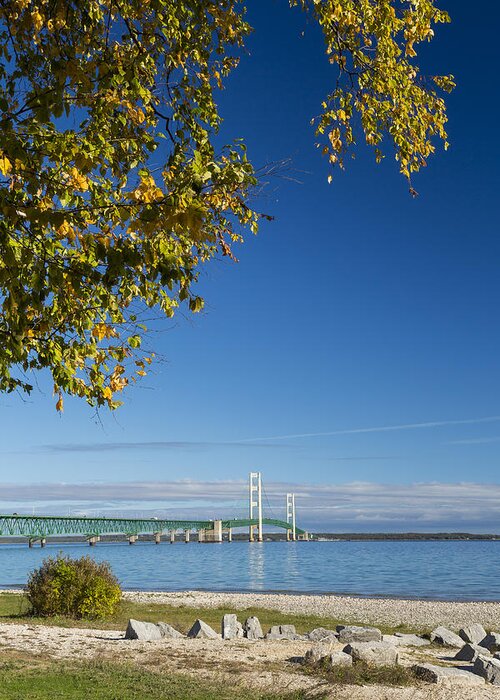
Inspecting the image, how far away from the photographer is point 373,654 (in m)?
11.8

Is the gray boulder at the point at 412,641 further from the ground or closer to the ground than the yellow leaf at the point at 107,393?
closer to the ground

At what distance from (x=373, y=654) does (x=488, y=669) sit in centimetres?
175

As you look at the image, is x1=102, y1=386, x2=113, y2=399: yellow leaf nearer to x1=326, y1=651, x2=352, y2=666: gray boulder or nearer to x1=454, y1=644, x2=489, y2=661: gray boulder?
x1=326, y1=651, x2=352, y2=666: gray boulder

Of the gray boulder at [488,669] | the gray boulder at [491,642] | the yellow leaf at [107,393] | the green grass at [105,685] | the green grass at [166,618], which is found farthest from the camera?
the green grass at [166,618]

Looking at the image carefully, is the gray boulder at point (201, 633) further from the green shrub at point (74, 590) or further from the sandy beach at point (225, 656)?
the green shrub at point (74, 590)

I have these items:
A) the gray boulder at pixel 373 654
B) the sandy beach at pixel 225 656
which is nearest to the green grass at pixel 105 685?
the sandy beach at pixel 225 656

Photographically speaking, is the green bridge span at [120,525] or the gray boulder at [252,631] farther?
the green bridge span at [120,525]

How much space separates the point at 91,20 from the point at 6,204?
11.7ft

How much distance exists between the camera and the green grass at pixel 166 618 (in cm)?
1805

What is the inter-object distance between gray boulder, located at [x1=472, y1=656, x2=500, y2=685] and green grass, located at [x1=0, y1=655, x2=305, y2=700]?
329cm

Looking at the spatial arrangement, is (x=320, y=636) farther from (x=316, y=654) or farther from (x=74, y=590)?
(x=74, y=590)

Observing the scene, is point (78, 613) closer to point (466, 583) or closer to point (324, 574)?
point (466, 583)

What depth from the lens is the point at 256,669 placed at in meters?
11.7

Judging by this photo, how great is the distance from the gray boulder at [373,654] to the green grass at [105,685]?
7.31 ft
